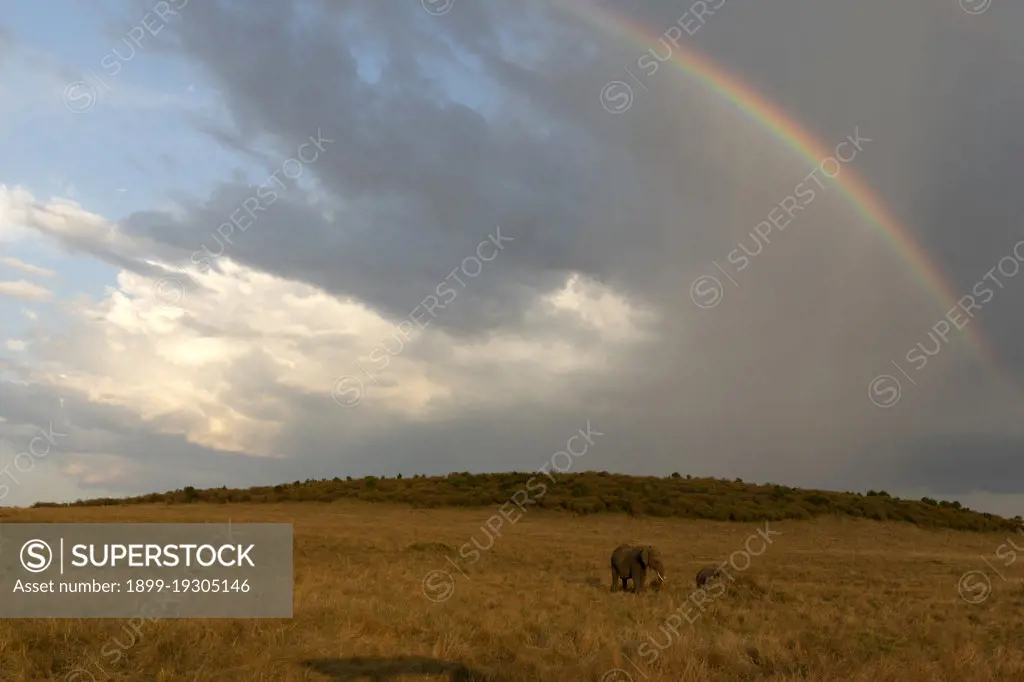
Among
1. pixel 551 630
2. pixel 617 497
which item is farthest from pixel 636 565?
pixel 617 497

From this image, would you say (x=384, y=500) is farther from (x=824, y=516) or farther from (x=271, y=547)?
(x=271, y=547)

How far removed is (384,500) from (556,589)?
41.2 metres

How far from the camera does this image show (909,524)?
58031 millimetres

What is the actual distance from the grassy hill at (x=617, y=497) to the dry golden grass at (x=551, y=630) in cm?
2550

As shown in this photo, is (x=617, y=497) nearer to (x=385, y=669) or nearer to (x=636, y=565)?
(x=636, y=565)

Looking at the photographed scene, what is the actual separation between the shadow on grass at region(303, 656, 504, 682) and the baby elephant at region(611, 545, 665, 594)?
12231 millimetres

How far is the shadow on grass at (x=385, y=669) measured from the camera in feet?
31.6

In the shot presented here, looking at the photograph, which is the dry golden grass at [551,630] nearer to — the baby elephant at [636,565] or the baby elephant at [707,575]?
the baby elephant at [707,575]

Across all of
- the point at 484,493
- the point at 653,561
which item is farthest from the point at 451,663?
the point at 484,493

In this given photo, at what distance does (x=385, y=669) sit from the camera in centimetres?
1001

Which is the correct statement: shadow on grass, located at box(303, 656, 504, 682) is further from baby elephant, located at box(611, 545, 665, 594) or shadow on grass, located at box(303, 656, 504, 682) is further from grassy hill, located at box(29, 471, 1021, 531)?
grassy hill, located at box(29, 471, 1021, 531)

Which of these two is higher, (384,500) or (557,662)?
(384,500)

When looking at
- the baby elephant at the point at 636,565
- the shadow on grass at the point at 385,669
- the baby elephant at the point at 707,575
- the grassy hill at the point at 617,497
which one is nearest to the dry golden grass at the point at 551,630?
the shadow on grass at the point at 385,669

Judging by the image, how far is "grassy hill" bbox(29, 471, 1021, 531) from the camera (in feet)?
185
